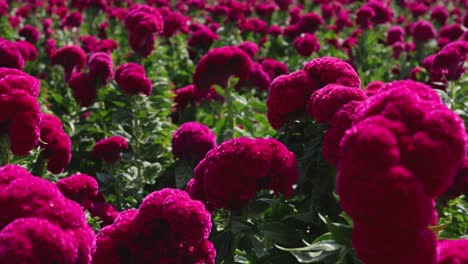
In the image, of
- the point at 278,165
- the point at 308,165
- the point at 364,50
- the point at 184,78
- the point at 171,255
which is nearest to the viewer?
the point at 171,255

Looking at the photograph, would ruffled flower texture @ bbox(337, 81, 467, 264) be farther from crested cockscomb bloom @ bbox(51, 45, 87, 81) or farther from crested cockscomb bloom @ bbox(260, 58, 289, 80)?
crested cockscomb bloom @ bbox(260, 58, 289, 80)

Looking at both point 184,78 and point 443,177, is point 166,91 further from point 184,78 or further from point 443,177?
point 443,177

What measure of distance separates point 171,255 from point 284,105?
3.34ft

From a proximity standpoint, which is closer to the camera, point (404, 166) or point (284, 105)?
point (404, 166)

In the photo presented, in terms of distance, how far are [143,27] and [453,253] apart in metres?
3.77

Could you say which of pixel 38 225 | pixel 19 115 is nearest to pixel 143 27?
pixel 19 115

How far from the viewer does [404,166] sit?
143 cm

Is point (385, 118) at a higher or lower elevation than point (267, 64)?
higher

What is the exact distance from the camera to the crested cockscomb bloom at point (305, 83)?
261 centimetres

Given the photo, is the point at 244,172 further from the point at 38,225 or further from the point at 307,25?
the point at 307,25

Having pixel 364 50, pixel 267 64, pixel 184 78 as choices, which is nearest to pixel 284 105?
pixel 267 64

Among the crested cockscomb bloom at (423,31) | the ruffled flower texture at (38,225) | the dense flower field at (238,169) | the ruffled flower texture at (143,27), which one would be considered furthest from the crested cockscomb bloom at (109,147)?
the crested cockscomb bloom at (423,31)

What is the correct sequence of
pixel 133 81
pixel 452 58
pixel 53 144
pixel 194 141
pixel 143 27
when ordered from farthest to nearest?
pixel 143 27 → pixel 133 81 → pixel 452 58 → pixel 194 141 → pixel 53 144

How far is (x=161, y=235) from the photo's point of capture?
182 centimetres
